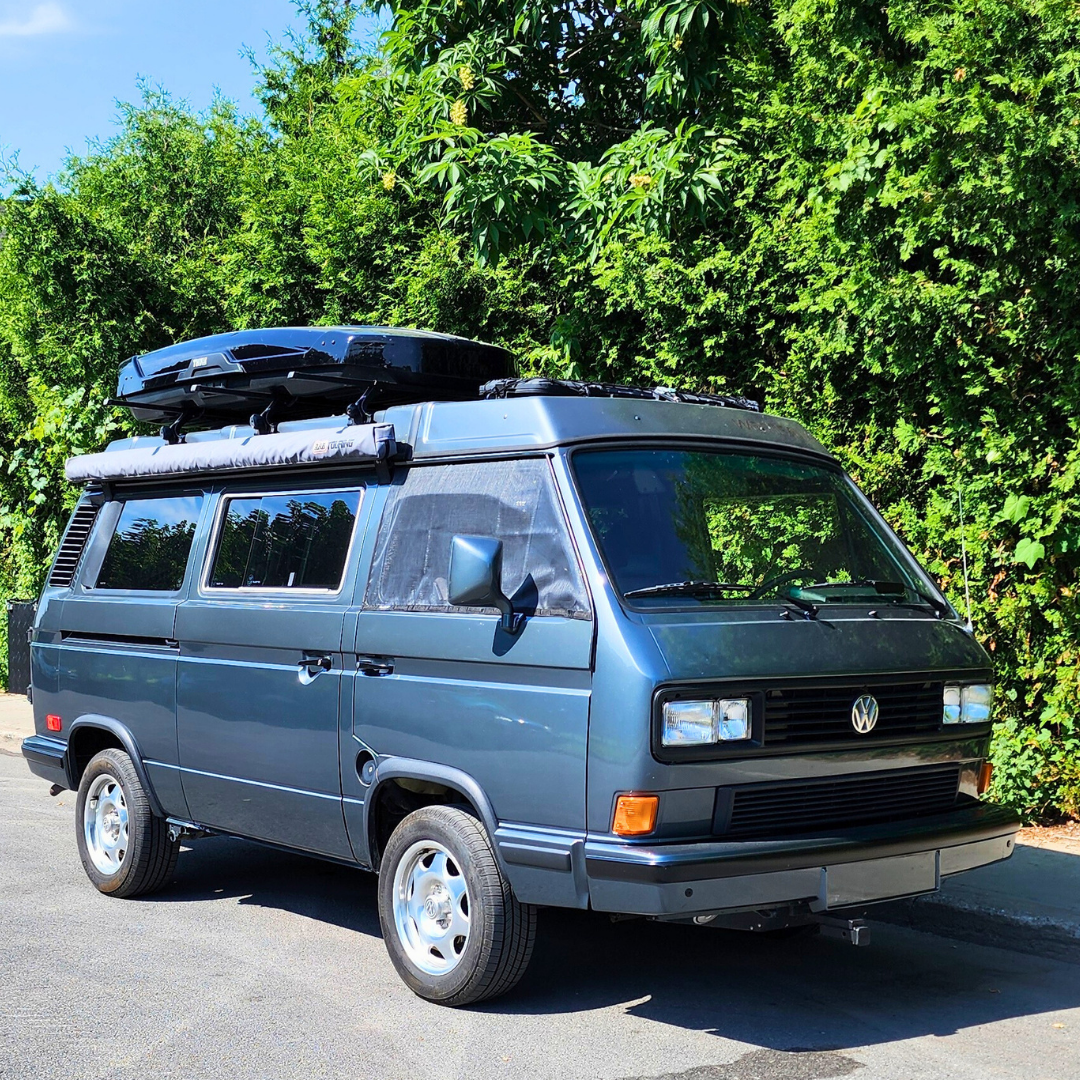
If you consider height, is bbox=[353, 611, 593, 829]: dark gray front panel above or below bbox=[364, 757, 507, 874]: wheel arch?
above

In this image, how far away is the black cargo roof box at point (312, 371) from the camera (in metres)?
6.38

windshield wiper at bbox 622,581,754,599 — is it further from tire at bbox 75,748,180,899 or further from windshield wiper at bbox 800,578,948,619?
tire at bbox 75,748,180,899

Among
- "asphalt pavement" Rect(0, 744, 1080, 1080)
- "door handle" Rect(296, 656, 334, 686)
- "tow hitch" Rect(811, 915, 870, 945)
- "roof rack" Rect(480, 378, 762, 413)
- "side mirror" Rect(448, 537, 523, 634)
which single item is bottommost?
"asphalt pavement" Rect(0, 744, 1080, 1080)

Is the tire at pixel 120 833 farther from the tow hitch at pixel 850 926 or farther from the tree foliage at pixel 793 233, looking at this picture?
the tree foliage at pixel 793 233

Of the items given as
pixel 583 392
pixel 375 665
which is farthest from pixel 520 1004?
pixel 583 392

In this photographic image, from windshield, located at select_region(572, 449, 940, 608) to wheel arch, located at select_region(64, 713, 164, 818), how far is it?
10.6ft

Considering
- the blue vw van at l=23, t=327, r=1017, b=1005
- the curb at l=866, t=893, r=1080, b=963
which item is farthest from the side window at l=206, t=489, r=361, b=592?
the curb at l=866, t=893, r=1080, b=963

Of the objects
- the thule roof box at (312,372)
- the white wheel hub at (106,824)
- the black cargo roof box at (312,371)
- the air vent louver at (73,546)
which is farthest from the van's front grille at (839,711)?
the air vent louver at (73,546)

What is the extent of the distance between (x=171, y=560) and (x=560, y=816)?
10.2 ft

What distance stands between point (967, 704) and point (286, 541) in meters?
3.05

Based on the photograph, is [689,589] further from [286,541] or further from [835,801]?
[286,541]

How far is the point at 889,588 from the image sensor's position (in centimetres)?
552

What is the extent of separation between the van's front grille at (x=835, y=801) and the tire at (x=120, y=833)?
3542mm

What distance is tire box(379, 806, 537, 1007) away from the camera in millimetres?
4859
